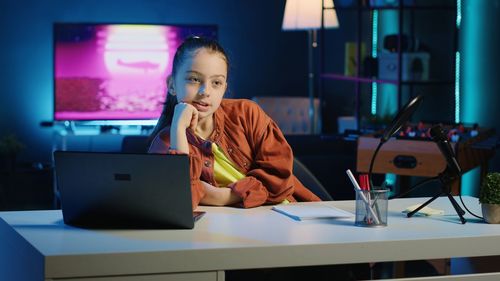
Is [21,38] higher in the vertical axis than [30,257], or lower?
higher

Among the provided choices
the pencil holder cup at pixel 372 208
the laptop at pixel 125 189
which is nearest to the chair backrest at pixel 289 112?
the pencil holder cup at pixel 372 208

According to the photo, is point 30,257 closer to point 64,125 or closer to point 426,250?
point 426,250

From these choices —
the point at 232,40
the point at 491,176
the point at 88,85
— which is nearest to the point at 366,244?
the point at 491,176

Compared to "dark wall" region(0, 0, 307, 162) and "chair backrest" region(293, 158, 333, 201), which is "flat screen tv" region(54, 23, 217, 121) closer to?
"dark wall" region(0, 0, 307, 162)

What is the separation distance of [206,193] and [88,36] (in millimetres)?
4798

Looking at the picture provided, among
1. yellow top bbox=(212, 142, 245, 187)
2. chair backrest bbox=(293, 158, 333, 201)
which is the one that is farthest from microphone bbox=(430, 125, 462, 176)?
chair backrest bbox=(293, 158, 333, 201)

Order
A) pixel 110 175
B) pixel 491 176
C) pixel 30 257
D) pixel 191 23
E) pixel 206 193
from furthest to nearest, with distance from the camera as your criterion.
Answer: pixel 191 23, pixel 206 193, pixel 491 176, pixel 110 175, pixel 30 257

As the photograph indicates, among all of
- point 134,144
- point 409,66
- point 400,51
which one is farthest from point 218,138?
point 409,66

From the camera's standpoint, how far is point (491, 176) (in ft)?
8.00

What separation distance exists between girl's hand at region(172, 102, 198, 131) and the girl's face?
0.18ft

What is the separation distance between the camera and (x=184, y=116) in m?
2.62

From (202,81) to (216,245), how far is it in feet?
2.53

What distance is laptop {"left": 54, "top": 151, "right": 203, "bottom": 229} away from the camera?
2180mm

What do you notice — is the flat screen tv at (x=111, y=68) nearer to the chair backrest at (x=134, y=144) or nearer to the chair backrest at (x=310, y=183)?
the chair backrest at (x=134, y=144)
